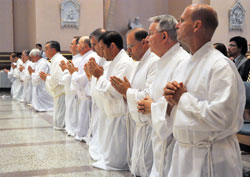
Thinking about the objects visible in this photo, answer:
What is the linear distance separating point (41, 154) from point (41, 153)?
6 cm

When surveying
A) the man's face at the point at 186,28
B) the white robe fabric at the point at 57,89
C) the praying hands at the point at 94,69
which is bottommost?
the white robe fabric at the point at 57,89

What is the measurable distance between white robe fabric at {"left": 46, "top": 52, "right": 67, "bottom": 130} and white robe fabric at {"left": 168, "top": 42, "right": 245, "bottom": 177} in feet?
15.0

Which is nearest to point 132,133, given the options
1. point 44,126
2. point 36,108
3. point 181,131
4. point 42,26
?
point 181,131

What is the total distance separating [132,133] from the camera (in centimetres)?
422

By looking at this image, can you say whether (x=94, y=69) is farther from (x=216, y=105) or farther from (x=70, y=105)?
(x=216, y=105)

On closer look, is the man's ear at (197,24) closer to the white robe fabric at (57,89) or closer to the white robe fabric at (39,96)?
the white robe fabric at (57,89)

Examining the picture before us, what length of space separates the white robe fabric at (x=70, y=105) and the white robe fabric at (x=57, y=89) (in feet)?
1.44

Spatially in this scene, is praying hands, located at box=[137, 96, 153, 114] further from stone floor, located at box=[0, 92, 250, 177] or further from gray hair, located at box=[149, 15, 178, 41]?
stone floor, located at box=[0, 92, 250, 177]

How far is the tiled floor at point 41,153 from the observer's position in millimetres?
4195

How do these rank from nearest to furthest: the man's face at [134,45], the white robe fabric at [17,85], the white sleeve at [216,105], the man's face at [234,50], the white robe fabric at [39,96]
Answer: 1. the white sleeve at [216,105]
2. the man's face at [134,45]
3. the man's face at [234,50]
4. the white robe fabric at [39,96]
5. the white robe fabric at [17,85]

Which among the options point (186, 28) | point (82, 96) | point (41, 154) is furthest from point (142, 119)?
point (82, 96)

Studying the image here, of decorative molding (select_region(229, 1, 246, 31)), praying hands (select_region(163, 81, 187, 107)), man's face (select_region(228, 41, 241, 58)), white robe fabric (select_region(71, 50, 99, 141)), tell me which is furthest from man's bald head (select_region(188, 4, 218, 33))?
decorative molding (select_region(229, 1, 246, 31))

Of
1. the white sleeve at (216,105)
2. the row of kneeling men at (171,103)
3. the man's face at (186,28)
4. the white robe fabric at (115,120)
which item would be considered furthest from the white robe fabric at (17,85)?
the white sleeve at (216,105)

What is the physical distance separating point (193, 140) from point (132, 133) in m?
1.81
